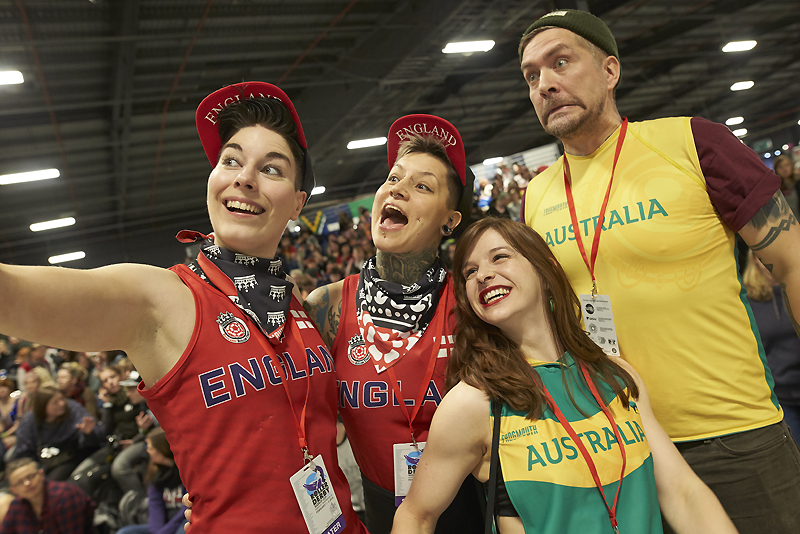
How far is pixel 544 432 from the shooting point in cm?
150

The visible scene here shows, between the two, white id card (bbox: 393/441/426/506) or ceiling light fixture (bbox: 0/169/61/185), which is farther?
ceiling light fixture (bbox: 0/169/61/185)

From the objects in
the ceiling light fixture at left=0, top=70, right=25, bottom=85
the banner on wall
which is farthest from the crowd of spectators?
the banner on wall

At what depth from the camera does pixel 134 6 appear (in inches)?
261

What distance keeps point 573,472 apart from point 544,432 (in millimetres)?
129

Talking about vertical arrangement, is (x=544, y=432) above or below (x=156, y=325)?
below

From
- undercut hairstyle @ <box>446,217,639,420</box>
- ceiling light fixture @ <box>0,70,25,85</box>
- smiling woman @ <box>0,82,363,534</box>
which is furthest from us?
ceiling light fixture @ <box>0,70,25,85</box>

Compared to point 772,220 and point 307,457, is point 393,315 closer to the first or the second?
point 307,457

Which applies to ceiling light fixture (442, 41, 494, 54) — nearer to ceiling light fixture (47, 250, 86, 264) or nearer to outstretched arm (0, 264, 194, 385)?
outstretched arm (0, 264, 194, 385)

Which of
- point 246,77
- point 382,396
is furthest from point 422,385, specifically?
point 246,77

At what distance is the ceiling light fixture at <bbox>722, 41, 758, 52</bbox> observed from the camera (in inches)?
507

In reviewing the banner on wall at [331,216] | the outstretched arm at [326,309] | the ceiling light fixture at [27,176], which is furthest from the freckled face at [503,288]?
the ceiling light fixture at [27,176]

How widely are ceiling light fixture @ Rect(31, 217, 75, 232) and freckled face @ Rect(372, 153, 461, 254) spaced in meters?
14.7

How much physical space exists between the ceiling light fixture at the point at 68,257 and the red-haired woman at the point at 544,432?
1729cm

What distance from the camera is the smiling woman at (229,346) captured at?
45.9 inches
